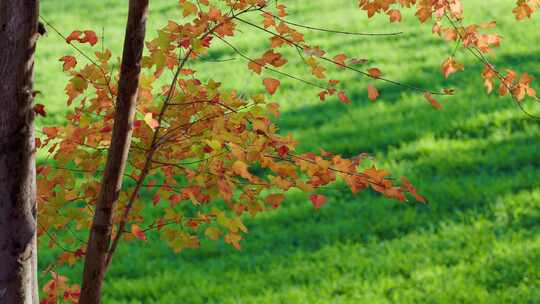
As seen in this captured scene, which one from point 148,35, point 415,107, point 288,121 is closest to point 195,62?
point 148,35

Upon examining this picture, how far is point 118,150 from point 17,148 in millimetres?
371

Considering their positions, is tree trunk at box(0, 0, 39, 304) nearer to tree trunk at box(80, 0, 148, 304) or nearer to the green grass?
tree trunk at box(80, 0, 148, 304)

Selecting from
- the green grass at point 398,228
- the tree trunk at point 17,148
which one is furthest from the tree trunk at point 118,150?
the green grass at point 398,228

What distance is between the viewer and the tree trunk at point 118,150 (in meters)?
2.60

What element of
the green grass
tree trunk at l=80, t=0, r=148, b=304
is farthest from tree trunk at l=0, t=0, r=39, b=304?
the green grass

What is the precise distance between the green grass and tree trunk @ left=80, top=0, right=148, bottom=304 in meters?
2.33

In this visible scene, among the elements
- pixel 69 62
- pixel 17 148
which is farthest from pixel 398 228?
pixel 17 148

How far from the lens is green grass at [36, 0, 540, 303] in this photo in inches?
200

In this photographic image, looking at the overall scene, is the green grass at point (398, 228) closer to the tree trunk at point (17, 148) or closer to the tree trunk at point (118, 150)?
the tree trunk at point (118, 150)

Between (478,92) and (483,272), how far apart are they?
141 inches

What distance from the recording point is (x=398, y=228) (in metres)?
5.94

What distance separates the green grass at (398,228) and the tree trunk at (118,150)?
2.33 m

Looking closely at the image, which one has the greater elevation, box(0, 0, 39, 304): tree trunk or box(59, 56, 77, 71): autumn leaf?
box(59, 56, 77, 71): autumn leaf

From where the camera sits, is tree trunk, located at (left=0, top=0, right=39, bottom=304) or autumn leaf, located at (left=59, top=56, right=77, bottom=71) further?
autumn leaf, located at (left=59, top=56, right=77, bottom=71)
